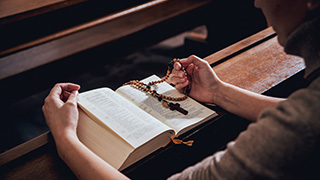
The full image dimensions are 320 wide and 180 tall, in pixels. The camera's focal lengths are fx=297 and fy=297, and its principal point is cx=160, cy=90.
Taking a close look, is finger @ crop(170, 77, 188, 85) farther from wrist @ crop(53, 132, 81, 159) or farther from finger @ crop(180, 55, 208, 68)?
wrist @ crop(53, 132, 81, 159)

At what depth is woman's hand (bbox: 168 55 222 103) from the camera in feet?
3.97

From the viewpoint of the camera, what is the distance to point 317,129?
578 mm

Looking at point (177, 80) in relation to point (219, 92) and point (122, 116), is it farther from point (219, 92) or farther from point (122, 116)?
point (122, 116)

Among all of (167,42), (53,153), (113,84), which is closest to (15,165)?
(53,153)

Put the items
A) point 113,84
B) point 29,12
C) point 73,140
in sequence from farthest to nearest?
point 113,84 → point 29,12 → point 73,140

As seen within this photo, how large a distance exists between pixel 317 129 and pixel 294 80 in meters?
0.91

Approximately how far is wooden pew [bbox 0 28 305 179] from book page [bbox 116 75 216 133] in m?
0.05

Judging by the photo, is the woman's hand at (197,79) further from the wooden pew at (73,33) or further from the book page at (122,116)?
the wooden pew at (73,33)

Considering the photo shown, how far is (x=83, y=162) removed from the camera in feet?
2.91

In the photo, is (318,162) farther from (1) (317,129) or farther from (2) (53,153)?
(2) (53,153)

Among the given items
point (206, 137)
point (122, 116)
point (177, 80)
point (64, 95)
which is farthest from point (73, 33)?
point (206, 137)

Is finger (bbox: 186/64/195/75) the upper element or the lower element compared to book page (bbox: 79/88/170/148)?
upper

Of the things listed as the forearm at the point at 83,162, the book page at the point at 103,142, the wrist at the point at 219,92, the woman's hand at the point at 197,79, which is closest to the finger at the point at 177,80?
the woman's hand at the point at 197,79

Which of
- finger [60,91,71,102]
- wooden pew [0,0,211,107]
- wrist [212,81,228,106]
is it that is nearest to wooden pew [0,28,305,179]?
wrist [212,81,228,106]
